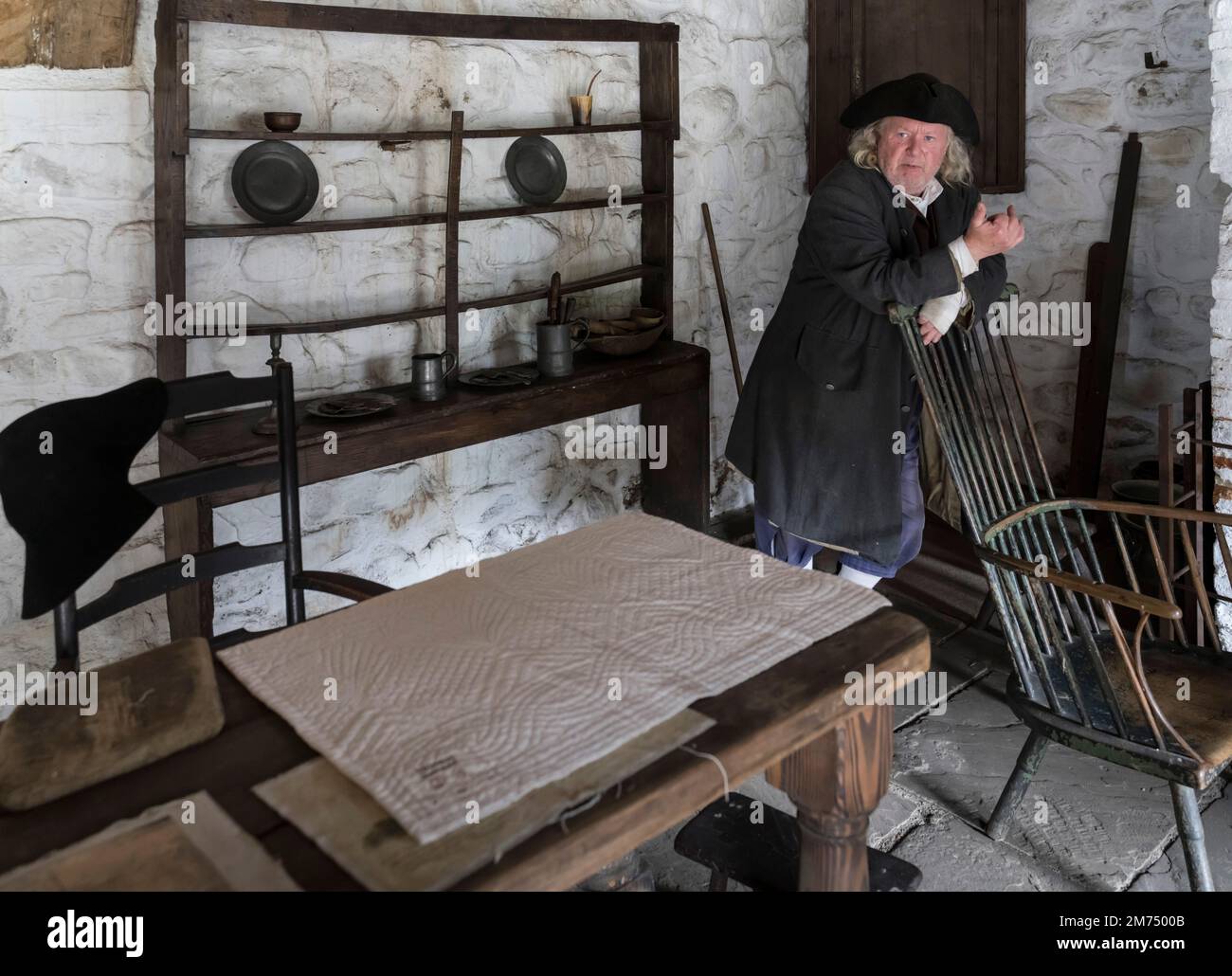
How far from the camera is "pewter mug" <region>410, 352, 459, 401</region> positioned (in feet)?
10.2

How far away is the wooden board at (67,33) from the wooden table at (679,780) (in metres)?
1.78

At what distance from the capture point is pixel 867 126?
→ 2.73 metres

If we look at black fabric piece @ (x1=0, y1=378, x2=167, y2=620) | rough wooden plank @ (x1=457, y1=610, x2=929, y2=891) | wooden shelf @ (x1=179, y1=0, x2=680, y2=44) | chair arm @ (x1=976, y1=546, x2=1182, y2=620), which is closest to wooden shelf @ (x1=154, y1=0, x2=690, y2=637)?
wooden shelf @ (x1=179, y1=0, x2=680, y2=44)

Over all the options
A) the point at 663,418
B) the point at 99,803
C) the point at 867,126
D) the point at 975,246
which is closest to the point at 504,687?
the point at 99,803

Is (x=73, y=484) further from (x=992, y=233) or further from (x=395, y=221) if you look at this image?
(x=992, y=233)

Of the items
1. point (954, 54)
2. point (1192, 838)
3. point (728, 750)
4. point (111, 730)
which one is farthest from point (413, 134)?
point (1192, 838)

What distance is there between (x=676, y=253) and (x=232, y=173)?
62.5 inches

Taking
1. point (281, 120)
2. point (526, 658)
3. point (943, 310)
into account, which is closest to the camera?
point (526, 658)

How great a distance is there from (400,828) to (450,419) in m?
1.99

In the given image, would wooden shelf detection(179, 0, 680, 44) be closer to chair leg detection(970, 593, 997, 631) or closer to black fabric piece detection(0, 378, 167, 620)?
black fabric piece detection(0, 378, 167, 620)

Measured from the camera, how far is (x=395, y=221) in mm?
3062

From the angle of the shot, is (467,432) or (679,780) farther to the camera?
(467,432)

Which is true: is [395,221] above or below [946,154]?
below
